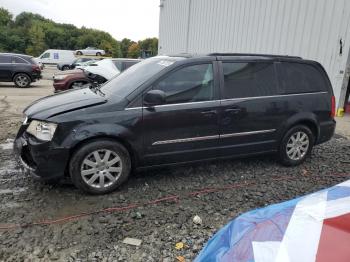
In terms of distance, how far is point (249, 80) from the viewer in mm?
4715

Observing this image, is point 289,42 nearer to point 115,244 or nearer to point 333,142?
point 333,142

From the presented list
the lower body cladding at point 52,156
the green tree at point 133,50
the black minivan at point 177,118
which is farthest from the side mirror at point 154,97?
the green tree at point 133,50

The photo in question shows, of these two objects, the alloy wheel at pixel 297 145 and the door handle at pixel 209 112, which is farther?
the alloy wheel at pixel 297 145

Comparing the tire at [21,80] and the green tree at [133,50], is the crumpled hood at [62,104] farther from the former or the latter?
the green tree at [133,50]

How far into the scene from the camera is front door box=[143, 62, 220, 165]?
4.11 metres

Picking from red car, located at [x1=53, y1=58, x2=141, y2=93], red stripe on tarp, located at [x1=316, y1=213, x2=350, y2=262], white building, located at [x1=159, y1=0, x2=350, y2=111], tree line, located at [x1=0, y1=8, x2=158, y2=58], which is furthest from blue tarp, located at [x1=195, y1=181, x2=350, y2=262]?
tree line, located at [x1=0, y1=8, x2=158, y2=58]

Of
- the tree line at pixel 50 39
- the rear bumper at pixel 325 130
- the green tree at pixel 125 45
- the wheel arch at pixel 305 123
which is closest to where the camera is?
the wheel arch at pixel 305 123

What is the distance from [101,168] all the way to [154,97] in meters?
1.01

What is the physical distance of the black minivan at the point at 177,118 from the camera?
150 inches

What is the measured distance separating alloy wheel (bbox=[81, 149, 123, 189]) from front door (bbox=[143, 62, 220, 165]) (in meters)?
0.38

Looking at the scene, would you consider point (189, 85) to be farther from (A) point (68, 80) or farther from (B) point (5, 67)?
(B) point (5, 67)

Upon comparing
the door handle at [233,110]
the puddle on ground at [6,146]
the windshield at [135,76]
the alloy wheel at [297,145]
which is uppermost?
the windshield at [135,76]

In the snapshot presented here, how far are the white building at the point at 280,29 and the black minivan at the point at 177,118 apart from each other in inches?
182

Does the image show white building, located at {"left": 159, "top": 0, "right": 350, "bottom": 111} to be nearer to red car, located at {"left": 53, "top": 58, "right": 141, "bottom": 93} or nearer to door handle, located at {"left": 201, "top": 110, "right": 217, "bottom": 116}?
red car, located at {"left": 53, "top": 58, "right": 141, "bottom": 93}
